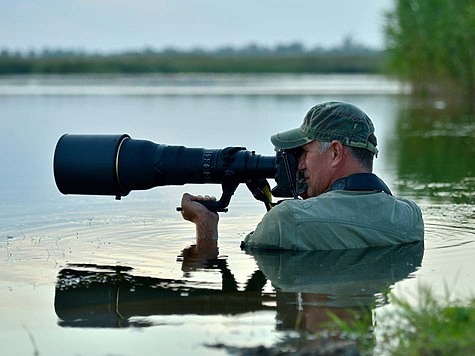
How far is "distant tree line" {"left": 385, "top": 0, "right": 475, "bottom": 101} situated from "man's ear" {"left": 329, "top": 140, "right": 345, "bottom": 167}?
57.8ft

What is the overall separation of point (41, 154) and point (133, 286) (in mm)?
7425

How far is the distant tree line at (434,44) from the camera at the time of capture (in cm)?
2503

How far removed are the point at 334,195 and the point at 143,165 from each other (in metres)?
0.95

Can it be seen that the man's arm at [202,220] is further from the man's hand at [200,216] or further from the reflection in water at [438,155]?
the reflection in water at [438,155]

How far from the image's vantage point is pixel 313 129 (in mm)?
5750

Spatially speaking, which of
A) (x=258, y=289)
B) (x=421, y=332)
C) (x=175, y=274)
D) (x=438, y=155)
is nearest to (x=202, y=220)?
(x=175, y=274)

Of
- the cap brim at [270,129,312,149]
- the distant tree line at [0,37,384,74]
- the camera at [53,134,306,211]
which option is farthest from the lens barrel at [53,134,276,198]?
the distant tree line at [0,37,384,74]

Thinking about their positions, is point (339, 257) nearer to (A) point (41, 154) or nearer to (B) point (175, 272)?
(B) point (175, 272)

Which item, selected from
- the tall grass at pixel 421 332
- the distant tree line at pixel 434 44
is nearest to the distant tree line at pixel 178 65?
the distant tree line at pixel 434 44

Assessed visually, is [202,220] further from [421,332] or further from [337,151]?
[421,332]

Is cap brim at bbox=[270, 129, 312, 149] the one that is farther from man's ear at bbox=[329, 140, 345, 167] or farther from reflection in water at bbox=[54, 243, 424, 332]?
reflection in water at bbox=[54, 243, 424, 332]

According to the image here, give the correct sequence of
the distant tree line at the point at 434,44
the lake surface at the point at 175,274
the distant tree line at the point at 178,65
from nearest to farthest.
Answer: the lake surface at the point at 175,274 → the distant tree line at the point at 434,44 → the distant tree line at the point at 178,65

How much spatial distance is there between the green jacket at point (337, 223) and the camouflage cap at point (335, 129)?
26cm

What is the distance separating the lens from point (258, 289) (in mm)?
5277
